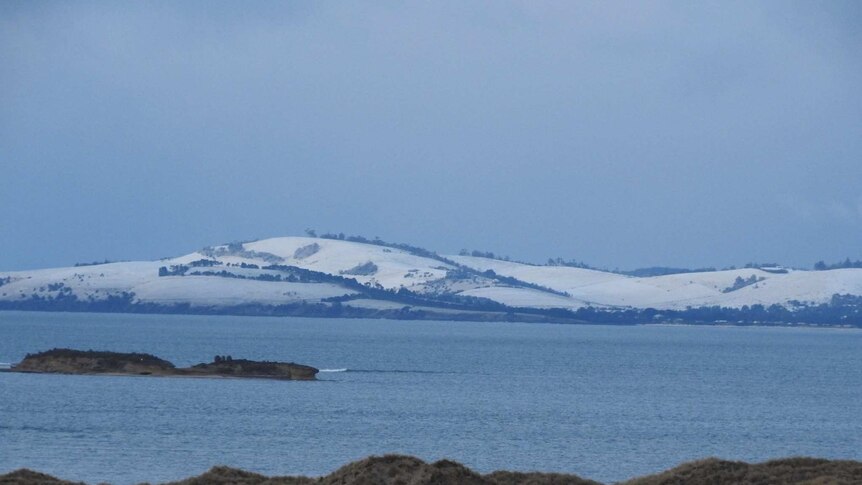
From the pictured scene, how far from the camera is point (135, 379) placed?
83375mm

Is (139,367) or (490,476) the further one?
(139,367)

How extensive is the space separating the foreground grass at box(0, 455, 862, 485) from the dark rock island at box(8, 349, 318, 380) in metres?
54.7

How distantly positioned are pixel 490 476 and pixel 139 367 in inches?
2276

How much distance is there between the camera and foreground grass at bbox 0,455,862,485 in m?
28.8

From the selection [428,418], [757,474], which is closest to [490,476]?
[757,474]

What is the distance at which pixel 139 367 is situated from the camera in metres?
87.1

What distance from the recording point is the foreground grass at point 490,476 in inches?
1135

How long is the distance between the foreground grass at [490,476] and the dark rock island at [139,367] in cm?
5468

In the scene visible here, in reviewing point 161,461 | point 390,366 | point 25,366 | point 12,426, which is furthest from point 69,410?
point 390,366

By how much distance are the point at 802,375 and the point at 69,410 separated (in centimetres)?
6574

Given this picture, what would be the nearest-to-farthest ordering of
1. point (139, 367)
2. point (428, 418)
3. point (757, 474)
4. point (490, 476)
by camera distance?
1. point (757, 474)
2. point (490, 476)
3. point (428, 418)
4. point (139, 367)

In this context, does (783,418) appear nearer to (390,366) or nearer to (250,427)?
(250,427)

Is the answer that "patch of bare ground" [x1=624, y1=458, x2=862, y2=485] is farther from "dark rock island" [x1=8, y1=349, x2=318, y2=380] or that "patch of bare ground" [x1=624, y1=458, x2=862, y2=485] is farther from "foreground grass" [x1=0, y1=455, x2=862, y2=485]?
"dark rock island" [x1=8, y1=349, x2=318, y2=380]

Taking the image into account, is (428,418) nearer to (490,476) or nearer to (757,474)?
(490,476)
